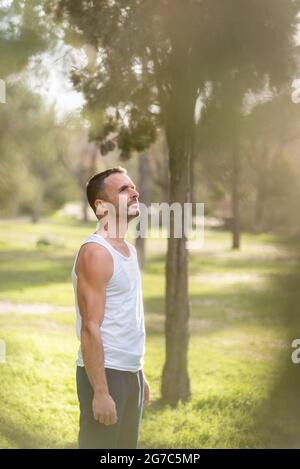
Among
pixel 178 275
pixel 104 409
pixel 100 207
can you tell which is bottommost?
pixel 104 409

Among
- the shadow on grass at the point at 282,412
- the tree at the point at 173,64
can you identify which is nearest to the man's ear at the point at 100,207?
the tree at the point at 173,64

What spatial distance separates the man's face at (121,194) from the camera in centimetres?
292

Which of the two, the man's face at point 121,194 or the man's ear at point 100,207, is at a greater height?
the man's face at point 121,194

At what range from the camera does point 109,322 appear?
283cm

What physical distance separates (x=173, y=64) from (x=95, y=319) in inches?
142

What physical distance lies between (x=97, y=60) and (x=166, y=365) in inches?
110

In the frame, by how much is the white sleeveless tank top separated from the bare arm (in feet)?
0.14

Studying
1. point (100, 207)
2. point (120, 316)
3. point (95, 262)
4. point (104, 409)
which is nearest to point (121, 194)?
point (100, 207)

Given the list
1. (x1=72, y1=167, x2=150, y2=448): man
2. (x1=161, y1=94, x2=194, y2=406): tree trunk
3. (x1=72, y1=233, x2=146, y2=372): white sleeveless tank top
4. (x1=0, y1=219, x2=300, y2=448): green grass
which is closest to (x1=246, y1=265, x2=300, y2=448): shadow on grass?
(x1=0, y1=219, x2=300, y2=448): green grass

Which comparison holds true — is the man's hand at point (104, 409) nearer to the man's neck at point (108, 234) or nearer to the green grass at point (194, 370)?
the man's neck at point (108, 234)

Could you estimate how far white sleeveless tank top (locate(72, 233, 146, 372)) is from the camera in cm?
282

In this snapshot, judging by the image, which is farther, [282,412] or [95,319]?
[282,412]

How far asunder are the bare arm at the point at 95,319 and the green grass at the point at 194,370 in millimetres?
2684

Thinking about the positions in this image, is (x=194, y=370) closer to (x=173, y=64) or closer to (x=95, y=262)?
(x=173, y=64)
